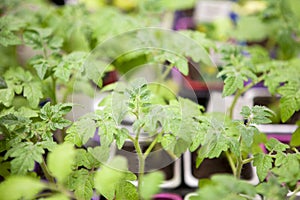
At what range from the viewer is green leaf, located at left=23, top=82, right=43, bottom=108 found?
0.87 meters

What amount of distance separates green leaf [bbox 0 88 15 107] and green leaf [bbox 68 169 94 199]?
0.76 feet

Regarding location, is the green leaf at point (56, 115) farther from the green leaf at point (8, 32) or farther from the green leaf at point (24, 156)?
the green leaf at point (8, 32)

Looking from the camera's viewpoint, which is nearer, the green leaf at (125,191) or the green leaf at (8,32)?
the green leaf at (125,191)

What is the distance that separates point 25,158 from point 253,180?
0.59 meters

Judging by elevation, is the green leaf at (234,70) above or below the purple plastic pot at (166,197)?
above

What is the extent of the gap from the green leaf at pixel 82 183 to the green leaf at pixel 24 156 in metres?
0.08

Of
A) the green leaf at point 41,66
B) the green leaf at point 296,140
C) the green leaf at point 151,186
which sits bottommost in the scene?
the green leaf at point 151,186

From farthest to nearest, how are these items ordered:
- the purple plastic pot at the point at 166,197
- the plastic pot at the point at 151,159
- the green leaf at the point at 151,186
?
the purple plastic pot at the point at 166,197
the plastic pot at the point at 151,159
the green leaf at the point at 151,186

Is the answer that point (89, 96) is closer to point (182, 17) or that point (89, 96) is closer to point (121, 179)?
point (121, 179)

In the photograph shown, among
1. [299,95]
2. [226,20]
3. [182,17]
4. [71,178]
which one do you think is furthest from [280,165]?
[182,17]

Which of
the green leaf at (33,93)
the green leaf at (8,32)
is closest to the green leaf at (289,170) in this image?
the green leaf at (33,93)

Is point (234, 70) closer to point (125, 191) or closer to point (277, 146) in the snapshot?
point (277, 146)

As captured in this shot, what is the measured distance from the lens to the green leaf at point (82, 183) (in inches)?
28.4

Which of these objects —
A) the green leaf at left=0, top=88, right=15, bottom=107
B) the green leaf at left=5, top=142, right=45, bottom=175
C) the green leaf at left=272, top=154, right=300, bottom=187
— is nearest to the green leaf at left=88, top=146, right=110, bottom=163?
the green leaf at left=5, top=142, right=45, bottom=175
